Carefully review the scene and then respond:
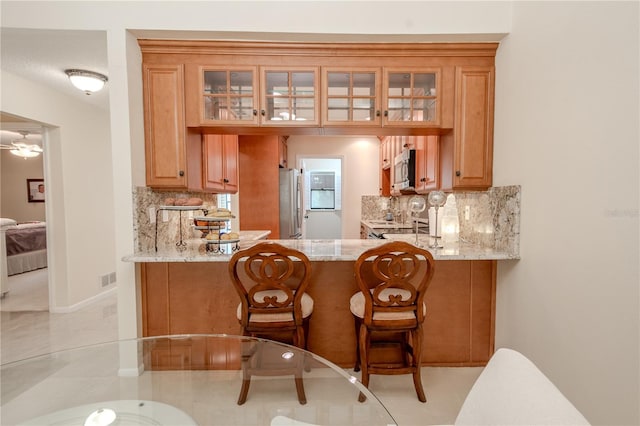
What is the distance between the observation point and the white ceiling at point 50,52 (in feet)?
6.76

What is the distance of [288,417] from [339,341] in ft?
2.43

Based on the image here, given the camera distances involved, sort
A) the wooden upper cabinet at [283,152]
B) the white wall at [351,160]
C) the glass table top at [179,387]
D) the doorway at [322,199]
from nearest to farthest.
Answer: the glass table top at [179,387] < the wooden upper cabinet at [283,152] < the white wall at [351,160] < the doorway at [322,199]

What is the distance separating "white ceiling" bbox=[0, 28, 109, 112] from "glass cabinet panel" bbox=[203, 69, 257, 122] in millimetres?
769

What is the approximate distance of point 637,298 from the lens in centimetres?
118

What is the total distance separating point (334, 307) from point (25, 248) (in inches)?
246

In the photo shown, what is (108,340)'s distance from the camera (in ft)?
8.96

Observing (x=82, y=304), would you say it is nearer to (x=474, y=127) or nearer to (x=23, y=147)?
(x=23, y=147)

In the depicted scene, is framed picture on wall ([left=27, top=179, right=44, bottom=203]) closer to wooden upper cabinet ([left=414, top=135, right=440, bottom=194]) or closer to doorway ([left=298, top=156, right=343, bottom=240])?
doorway ([left=298, top=156, right=343, bottom=240])

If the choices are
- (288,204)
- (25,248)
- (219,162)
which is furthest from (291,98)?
(25,248)

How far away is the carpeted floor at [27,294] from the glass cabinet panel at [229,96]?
3346 mm

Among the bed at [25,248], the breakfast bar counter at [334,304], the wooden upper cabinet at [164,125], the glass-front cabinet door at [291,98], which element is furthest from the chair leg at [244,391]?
the bed at [25,248]

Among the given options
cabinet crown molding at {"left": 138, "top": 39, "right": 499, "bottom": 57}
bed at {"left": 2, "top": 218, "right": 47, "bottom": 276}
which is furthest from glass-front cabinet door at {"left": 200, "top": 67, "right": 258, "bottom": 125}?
bed at {"left": 2, "top": 218, "right": 47, "bottom": 276}

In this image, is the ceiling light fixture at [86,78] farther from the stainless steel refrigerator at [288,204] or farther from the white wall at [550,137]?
the stainless steel refrigerator at [288,204]

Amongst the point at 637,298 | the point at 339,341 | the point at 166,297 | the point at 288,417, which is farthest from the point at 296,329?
the point at 637,298
